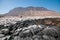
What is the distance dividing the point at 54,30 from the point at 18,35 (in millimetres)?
2291

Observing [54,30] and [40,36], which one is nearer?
[40,36]

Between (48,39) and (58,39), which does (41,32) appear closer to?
(48,39)

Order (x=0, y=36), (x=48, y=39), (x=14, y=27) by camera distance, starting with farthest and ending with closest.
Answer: (x=14, y=27) < (x=0, y=36) < (x=48, y=39)

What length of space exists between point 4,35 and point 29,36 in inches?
62.1

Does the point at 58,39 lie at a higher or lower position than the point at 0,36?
lower

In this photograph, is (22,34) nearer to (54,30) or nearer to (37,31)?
(37,31)

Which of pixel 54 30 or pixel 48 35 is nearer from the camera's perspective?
pixel 48 35

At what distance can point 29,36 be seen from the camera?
529 centimetres

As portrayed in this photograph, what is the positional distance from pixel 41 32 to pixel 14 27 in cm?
217

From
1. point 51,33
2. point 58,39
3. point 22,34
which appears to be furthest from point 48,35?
point 22,34

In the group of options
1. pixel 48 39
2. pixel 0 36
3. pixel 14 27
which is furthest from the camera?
pixel 14 27

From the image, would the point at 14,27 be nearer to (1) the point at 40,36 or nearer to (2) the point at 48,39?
(1) the point at 40,36

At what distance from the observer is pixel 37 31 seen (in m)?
5.57

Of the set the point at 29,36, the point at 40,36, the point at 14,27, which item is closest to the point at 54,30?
the point at 40,36
